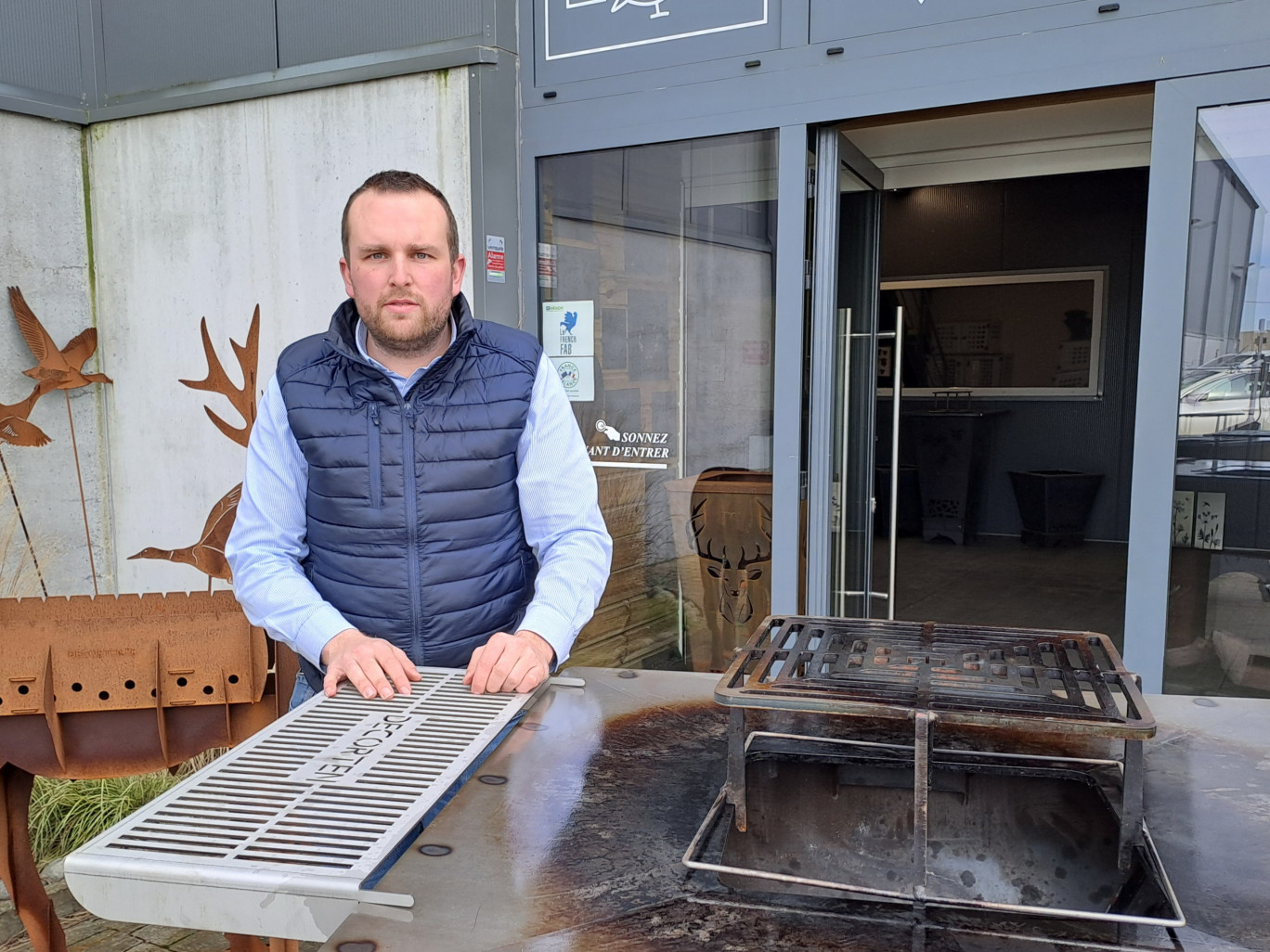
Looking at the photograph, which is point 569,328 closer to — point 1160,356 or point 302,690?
point 1160,356

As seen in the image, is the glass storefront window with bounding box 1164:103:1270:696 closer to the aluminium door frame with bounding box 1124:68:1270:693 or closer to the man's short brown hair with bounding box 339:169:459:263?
the aluminium door frame with bounding box 1124:68:1270:693

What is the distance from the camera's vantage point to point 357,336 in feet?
6.84

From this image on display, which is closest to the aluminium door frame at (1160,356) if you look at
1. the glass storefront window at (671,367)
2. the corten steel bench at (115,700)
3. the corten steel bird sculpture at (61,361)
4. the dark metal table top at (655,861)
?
the glass storefront window at (671,367)

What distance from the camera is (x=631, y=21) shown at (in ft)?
12.5

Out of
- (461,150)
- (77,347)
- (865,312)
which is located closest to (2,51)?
(77,347)

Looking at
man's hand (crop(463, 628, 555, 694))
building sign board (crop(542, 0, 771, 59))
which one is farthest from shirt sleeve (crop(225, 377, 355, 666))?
building sign board (crop(542, 0, 771, 59))

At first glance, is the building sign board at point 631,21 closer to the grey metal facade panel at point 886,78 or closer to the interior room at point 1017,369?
the grey metal facade panel at point 886,78

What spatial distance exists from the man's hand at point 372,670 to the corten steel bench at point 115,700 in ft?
2.13

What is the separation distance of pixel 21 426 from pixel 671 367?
124 inches

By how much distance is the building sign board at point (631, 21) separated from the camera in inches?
142

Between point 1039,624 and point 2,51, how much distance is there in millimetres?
6103

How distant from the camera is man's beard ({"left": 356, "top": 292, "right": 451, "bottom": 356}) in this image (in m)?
1.96

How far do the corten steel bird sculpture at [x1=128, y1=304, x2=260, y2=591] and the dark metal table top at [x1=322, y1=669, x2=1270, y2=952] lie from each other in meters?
3.48

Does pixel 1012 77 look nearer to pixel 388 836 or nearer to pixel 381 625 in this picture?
pixel 381 625
